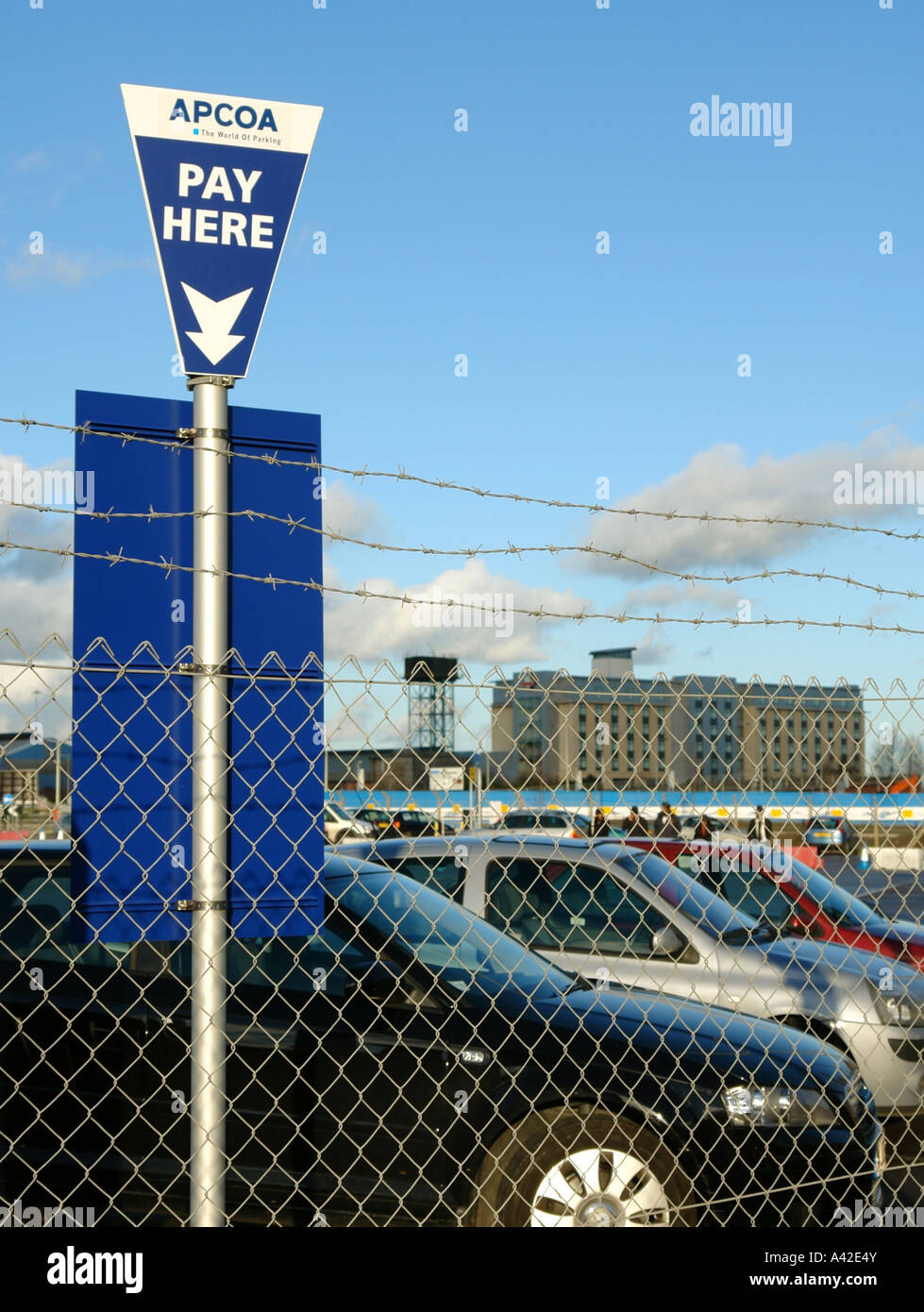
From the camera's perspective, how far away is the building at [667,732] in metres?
3.68

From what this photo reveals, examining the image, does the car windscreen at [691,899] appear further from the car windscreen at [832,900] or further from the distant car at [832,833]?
the distant car at [832,833]

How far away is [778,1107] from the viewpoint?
4559mm

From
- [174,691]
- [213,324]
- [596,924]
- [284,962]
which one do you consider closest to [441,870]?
[596,924]

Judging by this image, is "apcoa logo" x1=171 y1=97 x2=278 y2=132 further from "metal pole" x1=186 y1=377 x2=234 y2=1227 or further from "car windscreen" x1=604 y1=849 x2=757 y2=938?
"car windscreen" x1=604 y1=849 x2=757 y2=938

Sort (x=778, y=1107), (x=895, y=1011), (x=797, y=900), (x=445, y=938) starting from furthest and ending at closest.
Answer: (x=797, y=900), (x=895, y=1011), (x=445, y=938), (x=778, y=1107)

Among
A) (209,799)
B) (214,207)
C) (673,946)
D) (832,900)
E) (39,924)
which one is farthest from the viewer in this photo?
(832,900)

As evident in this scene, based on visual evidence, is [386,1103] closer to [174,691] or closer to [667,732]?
[667,732]

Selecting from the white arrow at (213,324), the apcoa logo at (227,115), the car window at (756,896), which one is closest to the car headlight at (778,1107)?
the white arrow at (213,324)

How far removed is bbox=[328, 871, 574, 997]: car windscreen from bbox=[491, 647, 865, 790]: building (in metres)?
0.92

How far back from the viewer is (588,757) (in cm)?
379

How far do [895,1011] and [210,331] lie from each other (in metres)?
5.85
